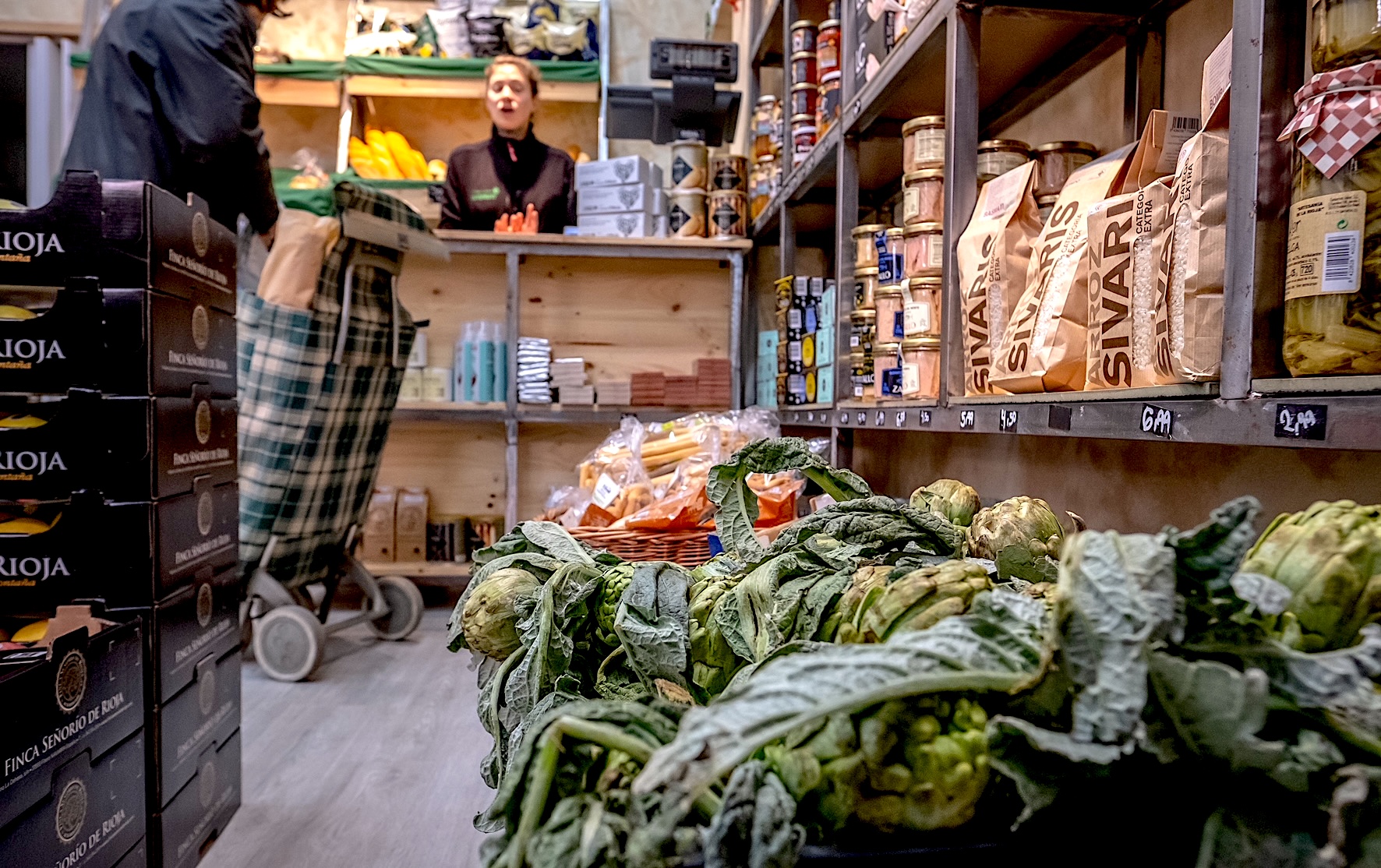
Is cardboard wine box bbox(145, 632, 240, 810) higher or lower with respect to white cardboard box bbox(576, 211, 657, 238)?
lower

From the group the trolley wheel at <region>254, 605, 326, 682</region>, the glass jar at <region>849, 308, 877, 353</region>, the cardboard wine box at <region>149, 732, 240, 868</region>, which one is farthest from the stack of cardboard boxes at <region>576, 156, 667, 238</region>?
the cardboard wine box at <region>149, 732, 240, 868</region>

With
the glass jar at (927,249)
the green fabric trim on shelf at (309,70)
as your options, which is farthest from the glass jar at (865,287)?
the green fabric trim on shelf at (309,70)

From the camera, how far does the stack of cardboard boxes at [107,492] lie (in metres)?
1.31

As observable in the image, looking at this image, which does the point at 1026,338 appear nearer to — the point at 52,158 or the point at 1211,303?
the point at 1211,303

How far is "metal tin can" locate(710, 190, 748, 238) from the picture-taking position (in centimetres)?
359

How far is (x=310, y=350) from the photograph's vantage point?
2.49 metres

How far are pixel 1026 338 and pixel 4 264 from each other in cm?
158

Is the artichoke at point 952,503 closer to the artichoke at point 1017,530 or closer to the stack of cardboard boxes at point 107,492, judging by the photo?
the artichoke at point 1017,530

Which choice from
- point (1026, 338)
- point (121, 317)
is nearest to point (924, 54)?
point (1026, 338)

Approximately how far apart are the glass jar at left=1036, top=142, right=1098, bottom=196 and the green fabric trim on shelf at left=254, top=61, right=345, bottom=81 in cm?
403

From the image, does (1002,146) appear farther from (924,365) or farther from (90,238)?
(90,238)

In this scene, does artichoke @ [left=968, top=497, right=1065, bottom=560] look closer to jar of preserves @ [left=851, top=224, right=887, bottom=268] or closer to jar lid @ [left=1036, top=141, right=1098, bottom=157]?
jar lid @ [left=1036, top=141, right=1098, bottom=157]

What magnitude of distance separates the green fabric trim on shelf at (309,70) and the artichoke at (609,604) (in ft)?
14.4

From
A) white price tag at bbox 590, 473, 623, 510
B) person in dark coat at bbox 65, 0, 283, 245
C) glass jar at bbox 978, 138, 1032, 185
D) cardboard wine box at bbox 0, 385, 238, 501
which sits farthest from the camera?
person in dark coat at bbox 65, 0, 283, 245
